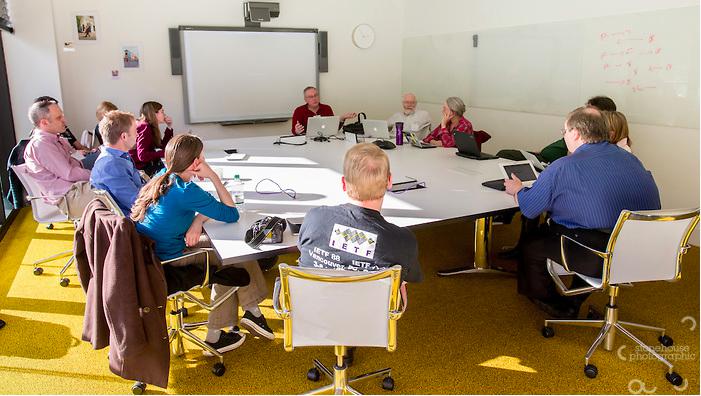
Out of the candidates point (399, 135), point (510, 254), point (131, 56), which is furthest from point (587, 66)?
point (131, 56)

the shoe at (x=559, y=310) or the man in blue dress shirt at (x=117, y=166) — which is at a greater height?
the man in blue dress shirt at (x=117, y=166)

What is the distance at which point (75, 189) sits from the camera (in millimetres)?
3756

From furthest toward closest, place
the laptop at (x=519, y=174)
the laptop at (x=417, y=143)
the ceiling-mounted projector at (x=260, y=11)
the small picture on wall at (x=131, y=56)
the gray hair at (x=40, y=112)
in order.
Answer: the ceiling-mounted projector at (x=260, y=11), the small picture on wall at (x=131, y=56), the laptop at (x=417, y=143), the gray hair at (x=40, y=112), the laptop at (x=519, y=174)

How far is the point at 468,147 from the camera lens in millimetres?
4465

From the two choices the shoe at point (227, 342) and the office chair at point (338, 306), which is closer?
the office chair at point (338, 306)

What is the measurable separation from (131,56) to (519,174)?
4953 millimetres

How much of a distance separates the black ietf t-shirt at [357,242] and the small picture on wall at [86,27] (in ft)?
17.6

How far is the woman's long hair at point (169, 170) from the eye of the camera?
2391 mm

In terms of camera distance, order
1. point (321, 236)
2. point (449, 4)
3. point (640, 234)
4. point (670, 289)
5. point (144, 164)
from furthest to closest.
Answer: point (449, 4) → point (144, 164) → point (670, 289) → point (640, 234) → point (321, 236)

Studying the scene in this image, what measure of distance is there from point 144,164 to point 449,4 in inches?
170

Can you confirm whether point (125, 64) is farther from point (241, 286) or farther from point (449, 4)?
point (241, 286)

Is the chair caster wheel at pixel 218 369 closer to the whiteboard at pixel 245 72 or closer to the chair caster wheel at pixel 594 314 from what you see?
the chair caster wheel at pixel 594 314

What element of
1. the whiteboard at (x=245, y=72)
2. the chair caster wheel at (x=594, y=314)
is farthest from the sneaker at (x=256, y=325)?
the whiteboard at (x=245, y=72)

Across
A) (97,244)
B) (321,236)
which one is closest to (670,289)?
(321,236)
